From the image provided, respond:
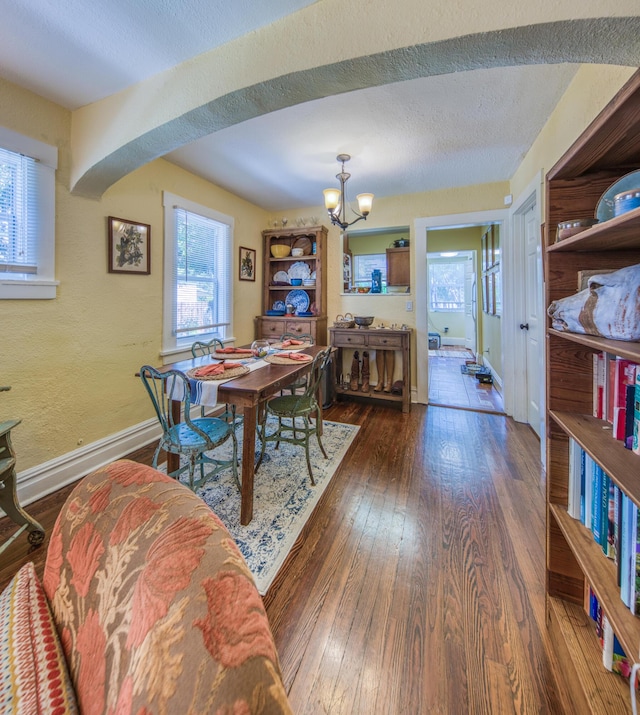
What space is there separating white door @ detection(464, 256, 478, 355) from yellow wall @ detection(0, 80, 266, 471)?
5972mm

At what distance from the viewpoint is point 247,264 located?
405 cm

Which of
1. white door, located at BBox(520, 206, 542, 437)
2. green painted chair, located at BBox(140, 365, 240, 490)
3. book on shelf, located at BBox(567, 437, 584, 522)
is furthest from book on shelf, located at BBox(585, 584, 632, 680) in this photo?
white door, located at BBox(520, 206, 542, 437)

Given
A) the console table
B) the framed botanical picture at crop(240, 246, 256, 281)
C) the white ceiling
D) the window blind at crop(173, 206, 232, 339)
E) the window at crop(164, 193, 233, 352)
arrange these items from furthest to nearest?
the framed botanical picture at crop(240, 246, 256, 281) < the console table < the window blind at crop(173, 206, 232, 339) < the window at crop(164, 193, 233, 352) < the white ceiling

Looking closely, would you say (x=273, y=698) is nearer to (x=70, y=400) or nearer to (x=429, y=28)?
(x=429, y=28)

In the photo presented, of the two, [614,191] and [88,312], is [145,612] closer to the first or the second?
[614,191]

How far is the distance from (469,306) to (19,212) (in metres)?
7.97

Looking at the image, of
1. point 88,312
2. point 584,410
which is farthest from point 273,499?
point 88,312

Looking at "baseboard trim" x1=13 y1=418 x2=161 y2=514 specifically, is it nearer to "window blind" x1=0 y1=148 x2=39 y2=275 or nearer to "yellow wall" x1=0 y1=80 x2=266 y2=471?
"yellow wall" x1=0 y1=80 x2=266 y2=471

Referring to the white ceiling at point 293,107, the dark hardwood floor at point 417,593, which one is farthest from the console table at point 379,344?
the white ceiling at point 293,107

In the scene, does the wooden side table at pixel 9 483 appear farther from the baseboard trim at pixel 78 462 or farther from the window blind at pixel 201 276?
the window blind at pixel 201 276

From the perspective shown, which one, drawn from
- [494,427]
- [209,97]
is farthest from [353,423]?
[209,97]

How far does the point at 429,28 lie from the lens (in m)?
1.15

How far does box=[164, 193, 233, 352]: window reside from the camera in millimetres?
2957

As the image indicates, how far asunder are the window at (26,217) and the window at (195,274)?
3.08ft
